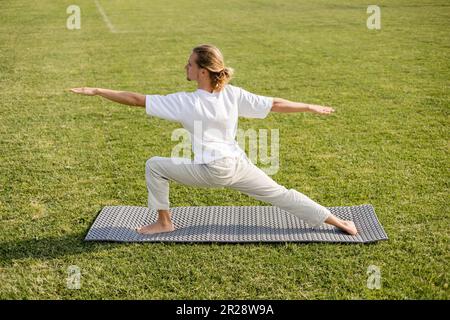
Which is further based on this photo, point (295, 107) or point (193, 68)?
point (295, 107)

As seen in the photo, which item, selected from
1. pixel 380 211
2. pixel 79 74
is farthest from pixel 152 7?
pixel 380 211

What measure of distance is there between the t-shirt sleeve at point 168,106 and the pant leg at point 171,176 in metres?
0.38

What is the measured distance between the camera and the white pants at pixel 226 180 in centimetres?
379

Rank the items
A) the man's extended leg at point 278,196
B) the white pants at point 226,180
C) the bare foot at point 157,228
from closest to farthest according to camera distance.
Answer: the white pants at point 226,180 → the man's extended leg at point 278,196 → the bare foot at point 157,228

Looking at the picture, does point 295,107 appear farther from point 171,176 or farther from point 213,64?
point 171,176

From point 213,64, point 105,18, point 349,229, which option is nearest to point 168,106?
point 213,64

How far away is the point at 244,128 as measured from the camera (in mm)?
6703

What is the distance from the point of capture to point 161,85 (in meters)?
8.69

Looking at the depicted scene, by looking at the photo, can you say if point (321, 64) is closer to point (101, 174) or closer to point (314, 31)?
point (314, 31)

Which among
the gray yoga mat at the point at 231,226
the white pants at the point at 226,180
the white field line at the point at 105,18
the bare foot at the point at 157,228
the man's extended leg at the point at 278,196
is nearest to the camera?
the white pants at the point at 226,180

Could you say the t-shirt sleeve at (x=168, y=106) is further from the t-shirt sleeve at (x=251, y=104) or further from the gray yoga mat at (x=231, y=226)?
the gray yoga mat at (x=231, y=226)

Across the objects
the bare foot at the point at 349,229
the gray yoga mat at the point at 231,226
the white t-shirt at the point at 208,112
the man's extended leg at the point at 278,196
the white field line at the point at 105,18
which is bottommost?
the gray yoga mat at the point at 231,226

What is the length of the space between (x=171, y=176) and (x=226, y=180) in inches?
16.0

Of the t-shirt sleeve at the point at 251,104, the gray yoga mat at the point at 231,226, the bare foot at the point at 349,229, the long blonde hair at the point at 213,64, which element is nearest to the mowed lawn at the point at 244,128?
the gray yoga mat at the point at 231,226
